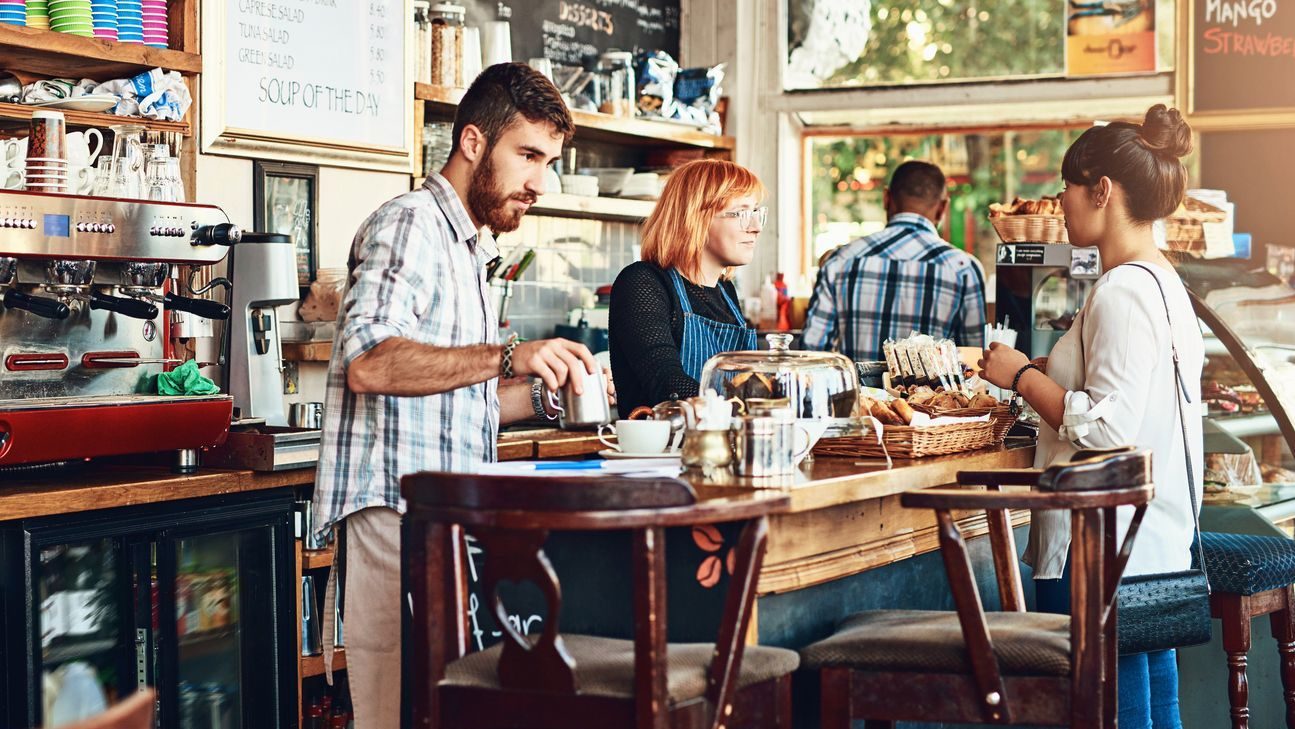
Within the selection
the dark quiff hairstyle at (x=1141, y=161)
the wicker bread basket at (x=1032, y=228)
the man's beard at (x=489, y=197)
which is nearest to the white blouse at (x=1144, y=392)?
the dark quiff hairstyle at (x=1141, y=161)

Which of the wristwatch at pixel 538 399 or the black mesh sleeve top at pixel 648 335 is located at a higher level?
the black mesh sleeve top at pixel 648 335

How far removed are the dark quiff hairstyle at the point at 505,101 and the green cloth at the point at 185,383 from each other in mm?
1219

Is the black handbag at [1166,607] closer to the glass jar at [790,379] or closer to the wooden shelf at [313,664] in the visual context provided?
the glass jar at [790,379]

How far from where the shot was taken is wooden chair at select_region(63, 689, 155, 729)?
120cm

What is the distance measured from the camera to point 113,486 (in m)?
3.32

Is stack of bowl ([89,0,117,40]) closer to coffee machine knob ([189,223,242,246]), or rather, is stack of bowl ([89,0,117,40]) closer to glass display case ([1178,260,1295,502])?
coffee machine knob ([189,223,242,246])

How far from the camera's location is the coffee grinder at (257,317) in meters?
3.89

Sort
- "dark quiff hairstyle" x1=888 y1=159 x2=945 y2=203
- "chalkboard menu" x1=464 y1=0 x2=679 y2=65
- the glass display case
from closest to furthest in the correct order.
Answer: the glass display case, "dark quiff hairstyle" x1=888 y1=159 x2=945 y2=203, "chalkboard menu" x1=464 y1=0 x2=679 y2=65

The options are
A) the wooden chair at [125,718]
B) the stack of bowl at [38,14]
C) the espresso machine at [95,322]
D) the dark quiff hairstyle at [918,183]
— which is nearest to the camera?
the wooden chair at [125,718]

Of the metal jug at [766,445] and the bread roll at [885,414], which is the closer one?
the metal jug at [766,445]

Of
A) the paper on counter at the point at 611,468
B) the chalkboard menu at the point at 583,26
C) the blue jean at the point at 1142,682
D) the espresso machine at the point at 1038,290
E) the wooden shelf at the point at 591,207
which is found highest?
the chalkboard menu at the point at 583,26

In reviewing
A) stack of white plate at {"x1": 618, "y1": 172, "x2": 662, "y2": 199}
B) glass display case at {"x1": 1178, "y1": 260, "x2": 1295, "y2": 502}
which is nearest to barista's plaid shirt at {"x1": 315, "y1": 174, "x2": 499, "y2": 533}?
glass display case at {"x1": 1178, "y1": 260, "x2": 1295, "y2": 502}

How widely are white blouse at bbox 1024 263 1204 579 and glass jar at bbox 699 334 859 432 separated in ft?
1.44

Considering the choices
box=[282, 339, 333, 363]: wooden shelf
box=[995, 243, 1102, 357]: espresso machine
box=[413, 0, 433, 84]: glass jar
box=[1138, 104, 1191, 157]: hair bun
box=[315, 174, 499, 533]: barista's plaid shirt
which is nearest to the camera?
box=[315, 174, 499, 533]: barista's plaid shirt
